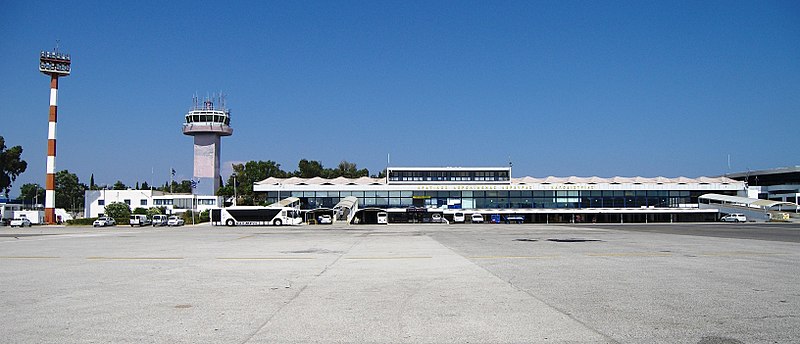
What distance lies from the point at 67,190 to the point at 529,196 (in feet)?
396

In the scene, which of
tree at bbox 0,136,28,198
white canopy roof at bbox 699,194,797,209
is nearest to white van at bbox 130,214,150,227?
tree at bbox 0,136,28,198

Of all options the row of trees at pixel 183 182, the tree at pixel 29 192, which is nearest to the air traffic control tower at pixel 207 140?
the row of trees at pixel 183 182

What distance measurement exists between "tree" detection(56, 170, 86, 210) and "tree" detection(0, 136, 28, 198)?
26.6 m

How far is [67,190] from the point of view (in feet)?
504

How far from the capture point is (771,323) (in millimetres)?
8852

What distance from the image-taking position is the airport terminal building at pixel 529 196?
4040 inches

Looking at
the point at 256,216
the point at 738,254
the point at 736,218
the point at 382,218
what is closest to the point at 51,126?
the point at 256,216

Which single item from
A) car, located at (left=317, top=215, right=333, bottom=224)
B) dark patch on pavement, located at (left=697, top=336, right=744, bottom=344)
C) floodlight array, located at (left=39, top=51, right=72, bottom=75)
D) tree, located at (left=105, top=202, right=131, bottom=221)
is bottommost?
car, located at (left=317, top=215, right=333, bottom=224)

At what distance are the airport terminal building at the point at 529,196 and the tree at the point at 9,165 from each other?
187 ft

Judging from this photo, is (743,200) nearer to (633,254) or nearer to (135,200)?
(633,254)

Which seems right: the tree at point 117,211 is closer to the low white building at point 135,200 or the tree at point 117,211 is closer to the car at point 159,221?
the low white building at point 135,200

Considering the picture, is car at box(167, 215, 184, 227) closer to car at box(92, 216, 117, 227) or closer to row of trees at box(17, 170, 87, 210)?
car at box(92, 216, 117, 227)

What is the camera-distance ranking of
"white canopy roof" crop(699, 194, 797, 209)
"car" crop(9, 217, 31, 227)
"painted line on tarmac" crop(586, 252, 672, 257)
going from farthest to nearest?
"white canopy roof" crop(699, 194, 797, 209), "car" crop(9, 217, 31, 227), "painted line on tarmac" crop(586, 252, 672, 257)

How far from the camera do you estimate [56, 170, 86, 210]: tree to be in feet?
498
